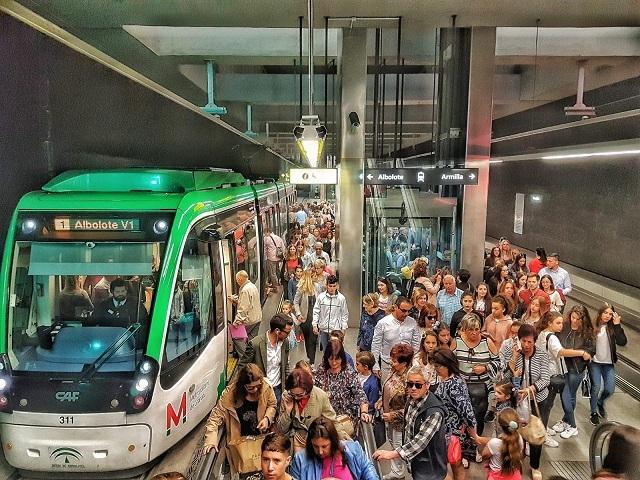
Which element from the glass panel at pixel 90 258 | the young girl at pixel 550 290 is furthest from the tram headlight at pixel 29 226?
the young girl at pixel 550 290

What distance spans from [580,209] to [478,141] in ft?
18.8

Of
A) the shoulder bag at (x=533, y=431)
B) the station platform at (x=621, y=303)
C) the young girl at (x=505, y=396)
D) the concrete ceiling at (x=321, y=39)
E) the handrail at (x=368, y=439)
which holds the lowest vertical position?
the station platform at (x=621, y=303)

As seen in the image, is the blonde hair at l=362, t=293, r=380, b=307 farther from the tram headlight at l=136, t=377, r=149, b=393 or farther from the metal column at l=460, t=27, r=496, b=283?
the metal column at l=460, t=27, r=496, b=283

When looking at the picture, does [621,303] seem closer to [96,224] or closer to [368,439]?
[368,439]

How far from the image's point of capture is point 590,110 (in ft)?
34.3

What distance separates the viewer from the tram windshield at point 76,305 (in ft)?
16.0

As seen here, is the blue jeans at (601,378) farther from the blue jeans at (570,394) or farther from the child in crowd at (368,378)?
the child in crowd at (368,378)

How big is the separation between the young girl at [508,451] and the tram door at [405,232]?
247 inches

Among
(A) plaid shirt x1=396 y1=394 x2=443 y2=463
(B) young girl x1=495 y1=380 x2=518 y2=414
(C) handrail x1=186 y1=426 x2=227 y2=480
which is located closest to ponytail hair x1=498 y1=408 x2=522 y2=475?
(A) plaid shirt x1=396 y1=394 x2=443 y2=463

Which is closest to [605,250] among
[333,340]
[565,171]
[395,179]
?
[565,171]

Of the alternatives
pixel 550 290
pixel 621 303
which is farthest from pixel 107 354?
pixel 621 303

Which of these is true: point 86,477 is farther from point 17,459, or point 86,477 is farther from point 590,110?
point 590,110

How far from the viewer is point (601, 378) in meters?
6.50

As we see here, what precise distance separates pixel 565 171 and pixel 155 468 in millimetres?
13604
